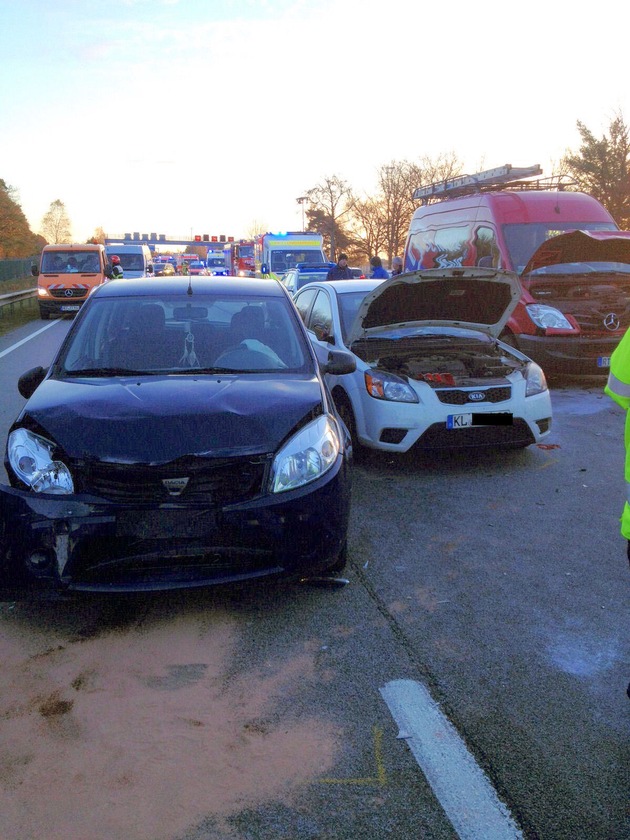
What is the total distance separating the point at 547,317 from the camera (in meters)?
9.98

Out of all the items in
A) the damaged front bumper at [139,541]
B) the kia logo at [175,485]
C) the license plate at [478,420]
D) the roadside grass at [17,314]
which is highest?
the kia logo at [175,485]

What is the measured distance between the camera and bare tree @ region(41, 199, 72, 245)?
158625 mm

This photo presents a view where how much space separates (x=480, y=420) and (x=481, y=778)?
3.91 m

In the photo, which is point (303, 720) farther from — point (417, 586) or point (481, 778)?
point (417, 586)

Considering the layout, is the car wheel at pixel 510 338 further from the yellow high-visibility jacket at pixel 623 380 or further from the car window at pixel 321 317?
the yellow high-visibility jacket at pixel 623 380

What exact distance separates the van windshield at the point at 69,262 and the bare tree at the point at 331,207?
43213 millimetres

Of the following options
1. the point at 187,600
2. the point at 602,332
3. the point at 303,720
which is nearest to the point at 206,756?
the point at 303,720

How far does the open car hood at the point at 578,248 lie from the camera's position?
10.3m

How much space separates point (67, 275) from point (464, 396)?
65.8 feet

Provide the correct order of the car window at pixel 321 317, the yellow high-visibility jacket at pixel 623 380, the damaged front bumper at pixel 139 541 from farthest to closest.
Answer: the car window at pixel 321 317 < the damaged front bumper at pixel 139 541 < the yellow high-visibility jacket at pixel 623 380

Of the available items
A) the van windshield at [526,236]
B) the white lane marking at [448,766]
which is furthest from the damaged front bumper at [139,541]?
the van windshield at [526,236]

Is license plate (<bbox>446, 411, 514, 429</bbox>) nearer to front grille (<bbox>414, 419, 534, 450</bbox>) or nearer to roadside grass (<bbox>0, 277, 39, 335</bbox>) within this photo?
front grille (<bbox>414, 419, 534, 450</bbox>)

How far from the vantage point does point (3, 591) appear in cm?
353

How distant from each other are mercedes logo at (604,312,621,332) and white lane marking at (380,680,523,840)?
310 inches
